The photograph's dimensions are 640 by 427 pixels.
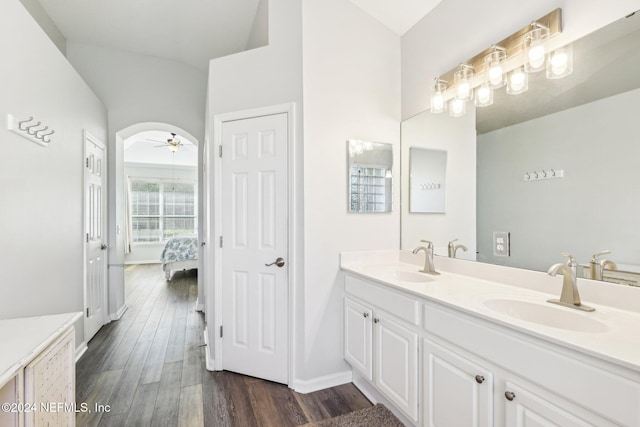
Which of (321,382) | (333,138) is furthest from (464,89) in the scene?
(321,382)

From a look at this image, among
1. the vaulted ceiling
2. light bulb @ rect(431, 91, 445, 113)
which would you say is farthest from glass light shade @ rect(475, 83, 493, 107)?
the vaulted ceiling

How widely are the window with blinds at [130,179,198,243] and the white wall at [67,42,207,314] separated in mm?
4444

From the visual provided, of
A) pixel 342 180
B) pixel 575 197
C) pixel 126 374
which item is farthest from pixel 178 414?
pixel 575 197

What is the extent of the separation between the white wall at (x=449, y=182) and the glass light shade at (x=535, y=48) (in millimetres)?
430

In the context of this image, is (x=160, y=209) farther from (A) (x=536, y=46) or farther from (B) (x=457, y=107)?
(A) (x=536, y=46)

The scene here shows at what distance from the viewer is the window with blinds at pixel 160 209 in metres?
7.92

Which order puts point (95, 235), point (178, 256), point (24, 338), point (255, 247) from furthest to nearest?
point (178, 256), point (95, 235), point (255, 247), point (24, 338)

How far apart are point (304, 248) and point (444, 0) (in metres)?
2.03

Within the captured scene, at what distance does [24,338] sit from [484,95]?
102 inches

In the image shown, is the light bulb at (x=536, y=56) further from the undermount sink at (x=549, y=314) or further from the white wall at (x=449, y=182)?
the undermount sink at (x=549, y=314)

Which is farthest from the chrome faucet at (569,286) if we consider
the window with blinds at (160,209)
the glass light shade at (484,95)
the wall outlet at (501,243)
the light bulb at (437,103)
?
the window with blinds at (160,209)

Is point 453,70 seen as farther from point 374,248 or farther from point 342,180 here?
point 374,248

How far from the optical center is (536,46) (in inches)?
58.9

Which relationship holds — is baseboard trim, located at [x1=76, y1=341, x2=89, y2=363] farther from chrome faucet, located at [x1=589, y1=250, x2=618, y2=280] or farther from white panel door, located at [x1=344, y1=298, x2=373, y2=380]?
chrome faucet, located at [x1=589, y1=250, x2=618, y2=280]
